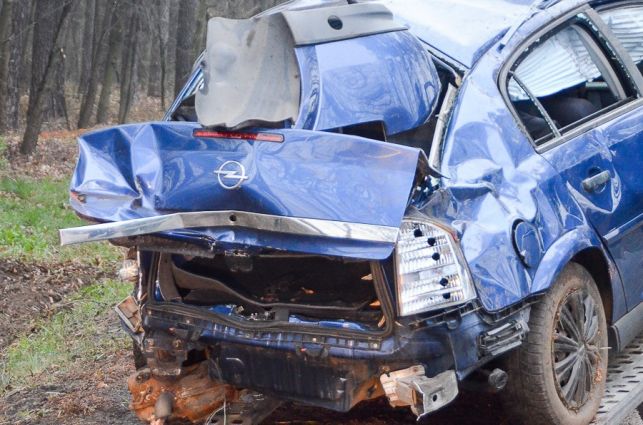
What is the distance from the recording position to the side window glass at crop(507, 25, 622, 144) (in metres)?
4.57

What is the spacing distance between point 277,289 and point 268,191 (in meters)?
0.73

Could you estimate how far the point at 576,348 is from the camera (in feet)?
14.1

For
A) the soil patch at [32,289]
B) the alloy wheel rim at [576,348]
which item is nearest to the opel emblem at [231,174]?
the alloy wheel rim at [576,348]

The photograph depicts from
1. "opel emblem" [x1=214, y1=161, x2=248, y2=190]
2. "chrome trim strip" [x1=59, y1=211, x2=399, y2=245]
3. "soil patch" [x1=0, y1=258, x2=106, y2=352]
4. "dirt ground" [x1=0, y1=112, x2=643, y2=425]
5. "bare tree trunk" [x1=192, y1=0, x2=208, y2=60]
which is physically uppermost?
"bare tree trunk" [x1=192, y1=0, x2=208, y2=60]

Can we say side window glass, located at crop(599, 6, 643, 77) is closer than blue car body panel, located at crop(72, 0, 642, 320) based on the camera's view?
No

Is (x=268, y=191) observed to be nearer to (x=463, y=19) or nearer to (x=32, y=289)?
(x=463, y=19)

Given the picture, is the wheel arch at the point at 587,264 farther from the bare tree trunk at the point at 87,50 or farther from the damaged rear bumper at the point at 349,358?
the bare tree trunk at the point at 87,50

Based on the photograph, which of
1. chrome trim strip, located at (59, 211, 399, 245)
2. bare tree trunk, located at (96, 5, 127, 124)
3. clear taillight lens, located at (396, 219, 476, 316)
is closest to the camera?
chrome trim strip, located at (59, 211, 399, 245)

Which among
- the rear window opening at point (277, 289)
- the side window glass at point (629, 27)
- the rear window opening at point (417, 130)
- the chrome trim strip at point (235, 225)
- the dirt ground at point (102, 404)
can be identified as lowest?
the dirt ground at point (102, 404)

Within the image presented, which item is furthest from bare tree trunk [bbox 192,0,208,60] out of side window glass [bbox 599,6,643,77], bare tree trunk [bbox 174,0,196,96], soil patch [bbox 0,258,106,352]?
side window glass [bbox 599,6,643,77]

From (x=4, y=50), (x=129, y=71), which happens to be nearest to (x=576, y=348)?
(x=4, y=50)

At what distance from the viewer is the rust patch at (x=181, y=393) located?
459cm

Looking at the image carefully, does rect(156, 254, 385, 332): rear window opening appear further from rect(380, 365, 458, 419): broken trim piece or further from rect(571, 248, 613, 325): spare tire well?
rect(571, 248, 613, 325): spare tire well

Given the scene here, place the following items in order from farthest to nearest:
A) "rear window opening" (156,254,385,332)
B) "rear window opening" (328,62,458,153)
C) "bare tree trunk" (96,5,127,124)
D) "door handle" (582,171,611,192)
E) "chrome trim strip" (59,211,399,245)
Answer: "bare tree trunk" (96,5,127,124) < "door handle" (582,171,611,192) < "rear window opening" (328,62,458,153) < "rear window opening" (156,254,385,332) < "chrome trim strip" (59,211,399,245)
